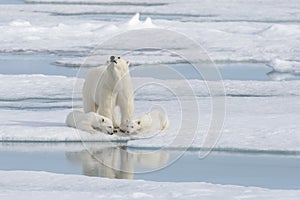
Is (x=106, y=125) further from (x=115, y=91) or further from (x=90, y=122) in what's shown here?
(x=115, y=91)

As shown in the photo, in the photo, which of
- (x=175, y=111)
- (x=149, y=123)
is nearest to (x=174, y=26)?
(x=175, y=111)

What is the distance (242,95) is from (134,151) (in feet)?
9.56

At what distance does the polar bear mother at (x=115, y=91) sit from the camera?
707 cm

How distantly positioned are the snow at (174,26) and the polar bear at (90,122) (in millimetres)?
4836

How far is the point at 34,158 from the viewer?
21.2 feet

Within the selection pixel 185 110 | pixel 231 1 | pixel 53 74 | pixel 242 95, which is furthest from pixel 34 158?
pixel 231 1

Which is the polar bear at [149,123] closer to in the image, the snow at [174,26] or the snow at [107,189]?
the snow at [107,189]

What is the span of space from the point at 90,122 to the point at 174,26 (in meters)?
8.70

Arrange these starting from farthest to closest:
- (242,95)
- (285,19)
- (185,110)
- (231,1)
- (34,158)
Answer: (231,1) → (285,19) → (242,95) → (185,110) → (34,158)

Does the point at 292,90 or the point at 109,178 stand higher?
the point at 292,90

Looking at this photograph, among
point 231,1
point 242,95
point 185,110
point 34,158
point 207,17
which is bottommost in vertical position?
point 34,158

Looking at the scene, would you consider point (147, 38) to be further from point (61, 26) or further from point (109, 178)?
point (109, 178)

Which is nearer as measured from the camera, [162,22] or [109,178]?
[109,178]

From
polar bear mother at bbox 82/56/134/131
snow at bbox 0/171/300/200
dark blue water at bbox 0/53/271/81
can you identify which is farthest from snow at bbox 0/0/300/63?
snow at bbox 0/171/300/200
